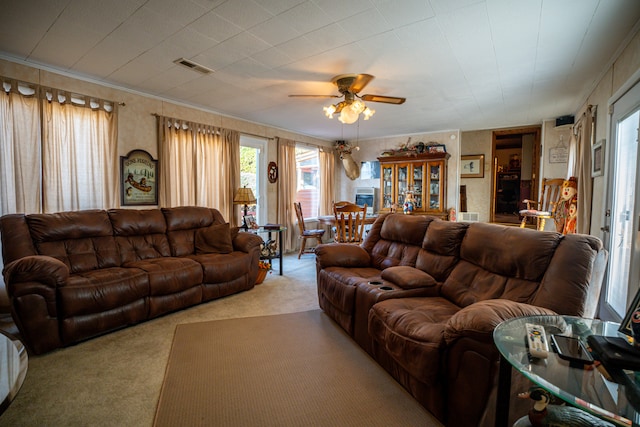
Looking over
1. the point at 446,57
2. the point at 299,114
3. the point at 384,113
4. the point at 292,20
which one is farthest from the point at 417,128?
the point at 292,20

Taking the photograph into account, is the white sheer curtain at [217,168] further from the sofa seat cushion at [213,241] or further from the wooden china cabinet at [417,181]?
the wooden china cabinet at [417,181]

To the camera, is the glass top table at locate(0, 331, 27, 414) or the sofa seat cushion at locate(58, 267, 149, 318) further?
the sofa seat cushion at locate(58, 267, 149, 318)

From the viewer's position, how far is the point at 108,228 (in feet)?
10.8

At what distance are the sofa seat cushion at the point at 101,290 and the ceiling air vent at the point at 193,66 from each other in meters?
2.07

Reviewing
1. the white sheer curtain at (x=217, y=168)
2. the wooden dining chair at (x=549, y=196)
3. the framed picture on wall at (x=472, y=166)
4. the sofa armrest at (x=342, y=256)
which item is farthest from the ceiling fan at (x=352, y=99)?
the framed picture on wall at (x=472, y=166)

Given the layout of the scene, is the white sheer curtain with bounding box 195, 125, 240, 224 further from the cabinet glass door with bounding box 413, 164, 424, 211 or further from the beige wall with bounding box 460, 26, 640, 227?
the beige wall with bounding box 460, 26, 640, 227

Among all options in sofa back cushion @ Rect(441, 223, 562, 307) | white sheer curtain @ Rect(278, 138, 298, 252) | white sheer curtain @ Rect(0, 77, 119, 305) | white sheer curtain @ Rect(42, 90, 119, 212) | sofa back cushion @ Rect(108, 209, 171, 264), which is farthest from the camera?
white sheer curtain @ Rect(278, 138, 298, 252)

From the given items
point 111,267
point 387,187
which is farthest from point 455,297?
point 387,187

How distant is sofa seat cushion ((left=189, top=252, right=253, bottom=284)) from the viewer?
3380 millimetres

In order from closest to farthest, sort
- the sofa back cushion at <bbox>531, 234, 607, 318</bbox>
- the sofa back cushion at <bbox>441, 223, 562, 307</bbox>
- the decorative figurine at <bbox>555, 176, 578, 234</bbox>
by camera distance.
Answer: the sofa back cushion at <bbox>531, 234, 607, 318</bbox>, the sofa back cushion at <bbox>441, 223, 562, 307</bbox>, the decorative figurine at <bbox>555, 176, 578, 234</bbox>

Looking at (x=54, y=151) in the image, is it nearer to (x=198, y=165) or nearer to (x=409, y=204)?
(x=198, y=165)

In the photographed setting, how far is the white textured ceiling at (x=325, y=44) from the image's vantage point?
211 cm

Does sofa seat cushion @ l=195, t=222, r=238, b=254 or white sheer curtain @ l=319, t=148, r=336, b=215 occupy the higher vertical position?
white sheer curtain @ l=319, t=148, r=336, b=215

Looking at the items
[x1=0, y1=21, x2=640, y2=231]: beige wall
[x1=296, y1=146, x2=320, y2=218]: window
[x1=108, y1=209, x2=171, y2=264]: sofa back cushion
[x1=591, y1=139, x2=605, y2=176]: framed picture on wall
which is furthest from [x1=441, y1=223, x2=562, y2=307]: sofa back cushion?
[x1=296, y1=146, x2=320, y2=218]: window
